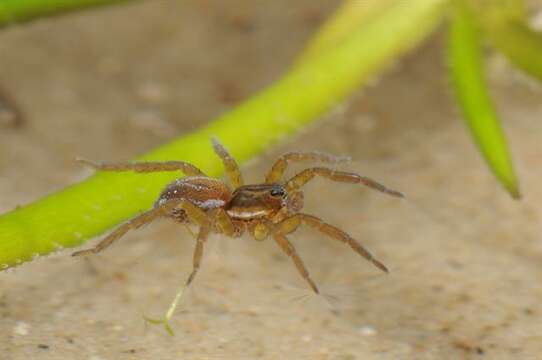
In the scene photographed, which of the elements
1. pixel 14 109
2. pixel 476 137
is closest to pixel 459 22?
pixel 476 137

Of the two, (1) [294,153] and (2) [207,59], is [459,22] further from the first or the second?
(2) [207,59]

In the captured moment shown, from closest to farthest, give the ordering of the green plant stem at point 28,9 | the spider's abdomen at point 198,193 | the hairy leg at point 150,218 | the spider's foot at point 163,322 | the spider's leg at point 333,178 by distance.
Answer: the spider's foot at point 163,322 → the hairy leg at point 150,218 → the spider's abdomen at point 198,193 → the spider's leg at point 333,178 → the green plant stem at point 28,9

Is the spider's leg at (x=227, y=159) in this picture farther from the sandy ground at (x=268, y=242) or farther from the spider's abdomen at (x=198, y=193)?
the sandy ground at (x=268, y=242)

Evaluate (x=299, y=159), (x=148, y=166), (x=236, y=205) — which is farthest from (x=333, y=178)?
(x=148, y=166)

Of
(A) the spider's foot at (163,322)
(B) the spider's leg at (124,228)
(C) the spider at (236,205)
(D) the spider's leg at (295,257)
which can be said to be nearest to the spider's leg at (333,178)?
(C) the spider at (236,205)

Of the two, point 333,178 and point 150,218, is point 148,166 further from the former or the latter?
point 333,178

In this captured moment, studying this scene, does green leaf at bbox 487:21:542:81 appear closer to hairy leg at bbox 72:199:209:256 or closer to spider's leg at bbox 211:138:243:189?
spider's leg at bbox 211:138:243:189
